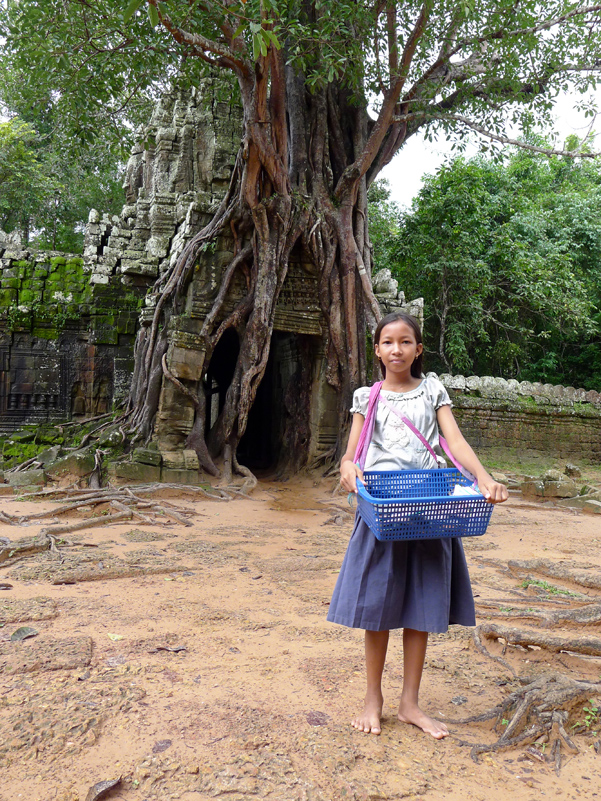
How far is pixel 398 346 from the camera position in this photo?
2.20 m

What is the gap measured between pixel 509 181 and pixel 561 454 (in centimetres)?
818

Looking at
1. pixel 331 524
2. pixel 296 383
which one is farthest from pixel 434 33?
pixel 331 524

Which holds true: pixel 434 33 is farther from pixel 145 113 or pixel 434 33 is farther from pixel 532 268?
pixel 532 268

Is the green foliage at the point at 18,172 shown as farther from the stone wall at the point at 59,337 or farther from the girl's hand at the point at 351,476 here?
the girl's hand at the point at 351,476

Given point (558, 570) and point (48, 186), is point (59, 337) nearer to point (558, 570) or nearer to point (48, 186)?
point (48, 186)

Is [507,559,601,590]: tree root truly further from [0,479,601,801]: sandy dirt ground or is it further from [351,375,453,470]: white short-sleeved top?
[351,375,453,470]: white short-sleeved top

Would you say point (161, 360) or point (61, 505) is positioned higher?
point (161, 360)

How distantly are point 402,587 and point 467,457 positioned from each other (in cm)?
51

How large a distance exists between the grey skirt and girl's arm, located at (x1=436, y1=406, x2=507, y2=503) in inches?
10.9

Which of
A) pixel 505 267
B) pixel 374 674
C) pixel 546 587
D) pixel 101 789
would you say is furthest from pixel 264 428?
pixel 101 789

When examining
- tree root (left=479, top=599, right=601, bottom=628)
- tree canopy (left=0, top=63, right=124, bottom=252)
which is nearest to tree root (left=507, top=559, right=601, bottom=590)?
tree root (left=479, top=599, right=601, bottom=628)

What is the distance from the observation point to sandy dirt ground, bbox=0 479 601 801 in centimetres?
174

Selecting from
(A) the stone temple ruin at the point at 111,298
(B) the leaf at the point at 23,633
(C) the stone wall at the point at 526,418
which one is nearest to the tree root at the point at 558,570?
(B) the leaf at the point at 23,633

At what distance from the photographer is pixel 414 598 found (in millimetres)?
2043
